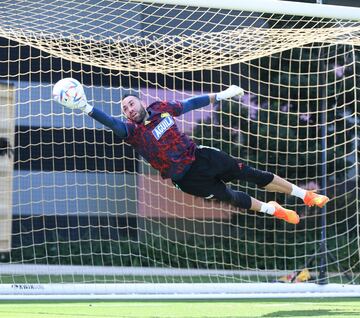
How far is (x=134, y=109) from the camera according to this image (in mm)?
6352

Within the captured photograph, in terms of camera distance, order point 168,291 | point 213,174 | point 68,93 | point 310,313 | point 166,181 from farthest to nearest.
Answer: point 166,181, point 168,291, point 310,313, point 213,174, point 68,93

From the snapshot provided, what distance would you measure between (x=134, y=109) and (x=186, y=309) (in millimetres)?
2893

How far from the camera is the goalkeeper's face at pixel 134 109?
6.36 m

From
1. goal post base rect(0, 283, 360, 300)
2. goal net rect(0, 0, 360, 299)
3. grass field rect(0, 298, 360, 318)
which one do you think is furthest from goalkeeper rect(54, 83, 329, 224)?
goal net rect(0, 0, 360, 299)

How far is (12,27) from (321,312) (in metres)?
4.81

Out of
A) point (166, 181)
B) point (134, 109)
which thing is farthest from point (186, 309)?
point (166, 181)

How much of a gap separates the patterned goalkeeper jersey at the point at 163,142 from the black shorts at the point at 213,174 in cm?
9

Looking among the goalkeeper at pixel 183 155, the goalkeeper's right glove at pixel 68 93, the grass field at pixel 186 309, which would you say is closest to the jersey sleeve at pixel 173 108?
the goalkeeper at pixel 183 155

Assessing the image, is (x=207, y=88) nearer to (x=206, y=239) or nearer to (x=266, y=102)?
(x=266, y=102)

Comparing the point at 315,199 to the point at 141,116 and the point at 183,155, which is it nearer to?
the point at 183,155

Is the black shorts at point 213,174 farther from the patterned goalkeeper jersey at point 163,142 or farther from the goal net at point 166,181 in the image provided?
the goal net at point 166,181

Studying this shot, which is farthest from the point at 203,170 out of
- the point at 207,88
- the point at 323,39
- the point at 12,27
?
the point at 207,88

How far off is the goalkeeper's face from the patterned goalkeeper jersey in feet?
0.16

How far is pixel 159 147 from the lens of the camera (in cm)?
634
